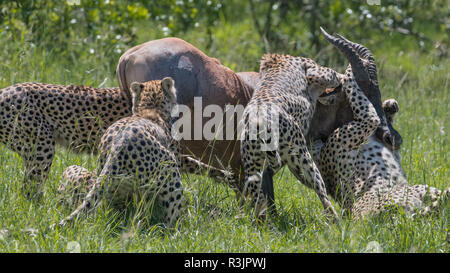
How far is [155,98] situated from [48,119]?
1078mm

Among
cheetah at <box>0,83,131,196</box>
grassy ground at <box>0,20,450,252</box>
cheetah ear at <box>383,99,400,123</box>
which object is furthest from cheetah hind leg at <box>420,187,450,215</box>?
cheetah at <box>0,83,131,196</box>

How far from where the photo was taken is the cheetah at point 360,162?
577 centimetres

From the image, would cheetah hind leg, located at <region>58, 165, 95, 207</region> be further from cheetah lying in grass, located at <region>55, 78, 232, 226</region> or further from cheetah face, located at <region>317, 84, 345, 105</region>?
cheetah face, located at <region>317, 84, 345, 105</region>

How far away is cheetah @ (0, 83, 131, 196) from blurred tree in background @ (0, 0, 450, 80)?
5.17ft

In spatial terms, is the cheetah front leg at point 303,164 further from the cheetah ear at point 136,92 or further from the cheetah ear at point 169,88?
the cheetah ear at point 136,92

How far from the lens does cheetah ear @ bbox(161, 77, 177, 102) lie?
5.54m

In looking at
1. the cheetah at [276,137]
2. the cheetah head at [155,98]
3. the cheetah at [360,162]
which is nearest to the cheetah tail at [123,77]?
the cheetah head at [155,98]

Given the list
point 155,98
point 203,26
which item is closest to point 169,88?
point 155,98

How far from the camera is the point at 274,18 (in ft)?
41.1

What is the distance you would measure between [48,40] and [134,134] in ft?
15.5

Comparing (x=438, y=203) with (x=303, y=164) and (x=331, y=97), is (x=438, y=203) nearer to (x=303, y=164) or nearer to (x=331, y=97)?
(x=303, y=164)

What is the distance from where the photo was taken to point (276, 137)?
18.0 ft

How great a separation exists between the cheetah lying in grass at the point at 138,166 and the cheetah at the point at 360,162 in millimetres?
1520

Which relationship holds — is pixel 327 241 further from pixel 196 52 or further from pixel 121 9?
pixel 121 9
